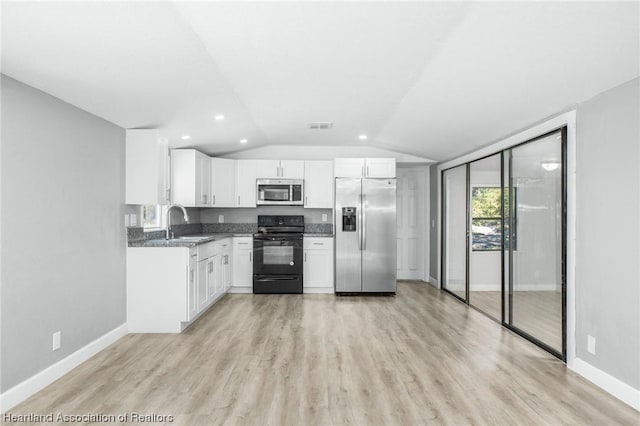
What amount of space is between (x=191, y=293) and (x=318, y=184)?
2.81 meters

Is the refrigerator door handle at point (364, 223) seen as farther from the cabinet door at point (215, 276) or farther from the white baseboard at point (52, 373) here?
the white baseboard at point (52, 373)

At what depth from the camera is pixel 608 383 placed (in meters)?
2.68

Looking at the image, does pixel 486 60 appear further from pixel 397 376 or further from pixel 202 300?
pixel 202 300

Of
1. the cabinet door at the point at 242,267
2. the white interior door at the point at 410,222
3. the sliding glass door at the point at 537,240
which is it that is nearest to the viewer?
the sliding glass door at the point at 537,240

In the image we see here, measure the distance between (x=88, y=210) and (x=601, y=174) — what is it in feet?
13.8

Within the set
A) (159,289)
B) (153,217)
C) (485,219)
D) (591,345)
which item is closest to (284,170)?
(153,217)

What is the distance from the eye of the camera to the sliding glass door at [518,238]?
3.37 metres

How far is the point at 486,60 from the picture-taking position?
2477 millimetres

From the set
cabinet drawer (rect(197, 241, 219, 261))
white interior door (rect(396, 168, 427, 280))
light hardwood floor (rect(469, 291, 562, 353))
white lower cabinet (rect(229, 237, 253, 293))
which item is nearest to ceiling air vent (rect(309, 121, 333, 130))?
cabinet drawer (rect(197, 241, 219, 261))

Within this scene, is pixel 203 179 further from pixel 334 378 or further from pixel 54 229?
pixel 334 378

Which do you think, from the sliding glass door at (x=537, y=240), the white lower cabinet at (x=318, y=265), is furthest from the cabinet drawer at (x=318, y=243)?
the sliding glass door at (x=537, y=240)

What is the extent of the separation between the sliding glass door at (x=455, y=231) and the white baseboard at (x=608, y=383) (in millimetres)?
2340

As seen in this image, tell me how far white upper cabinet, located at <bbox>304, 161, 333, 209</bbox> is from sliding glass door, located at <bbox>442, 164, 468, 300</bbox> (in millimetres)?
1901

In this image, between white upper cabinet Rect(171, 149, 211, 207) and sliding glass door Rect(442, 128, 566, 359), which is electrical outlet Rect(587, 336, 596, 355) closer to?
sliding glass door Rect(442, 128, 566, 359)
